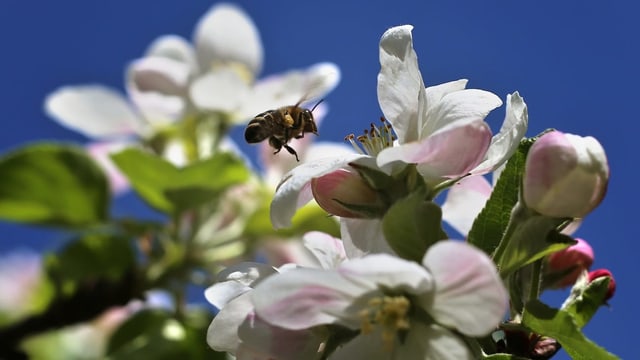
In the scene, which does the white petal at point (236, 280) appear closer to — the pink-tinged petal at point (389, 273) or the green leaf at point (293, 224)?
the pink-tinged petal at point (389, 273)

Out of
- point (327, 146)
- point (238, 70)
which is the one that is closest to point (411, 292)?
point (327, 146)

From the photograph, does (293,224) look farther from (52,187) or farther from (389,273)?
(389,273)

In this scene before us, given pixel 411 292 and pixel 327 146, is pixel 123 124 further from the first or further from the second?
pixel 411 292

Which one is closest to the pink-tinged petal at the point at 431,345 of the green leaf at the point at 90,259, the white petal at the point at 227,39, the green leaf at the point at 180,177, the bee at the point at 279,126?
the bee at the point at 279,126

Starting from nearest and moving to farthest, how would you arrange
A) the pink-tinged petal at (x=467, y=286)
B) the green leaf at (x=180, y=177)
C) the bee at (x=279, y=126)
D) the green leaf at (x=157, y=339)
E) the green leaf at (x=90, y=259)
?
the pink-tinged petal at (x=467, y=286)
the bee at (x=279, y=126)
the green leaf at (x=157, y=339)
the green leaf at (x=180, y=177)
the green leaf at (x=90, y=259)

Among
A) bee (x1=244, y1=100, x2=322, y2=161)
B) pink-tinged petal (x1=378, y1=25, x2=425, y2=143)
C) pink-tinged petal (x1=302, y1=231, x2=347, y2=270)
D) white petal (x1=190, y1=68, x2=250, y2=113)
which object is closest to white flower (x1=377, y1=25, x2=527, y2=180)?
pink-tinged petal (x1=378, y1=25, x2=425, y2=143)

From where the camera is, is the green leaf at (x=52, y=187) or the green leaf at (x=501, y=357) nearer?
the green leaf at (x=501, y=357)

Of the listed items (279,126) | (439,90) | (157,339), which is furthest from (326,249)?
(157,339)

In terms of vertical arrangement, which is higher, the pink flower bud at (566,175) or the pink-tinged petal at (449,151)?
the pink-tinged petal at (449,151)

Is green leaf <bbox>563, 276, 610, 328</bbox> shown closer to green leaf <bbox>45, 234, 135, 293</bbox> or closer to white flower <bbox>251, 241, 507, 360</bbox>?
white flower <bbox>251, 241, 507, 360</bbox>
